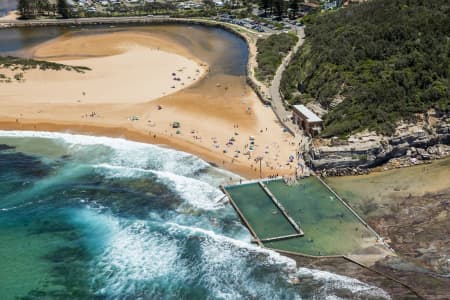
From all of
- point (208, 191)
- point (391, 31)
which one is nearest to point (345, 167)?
point (208, 191)

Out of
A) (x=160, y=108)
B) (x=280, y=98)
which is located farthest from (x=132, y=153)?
(x=280, y=98)

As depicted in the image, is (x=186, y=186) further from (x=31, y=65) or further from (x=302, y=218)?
(x=31, y=65)

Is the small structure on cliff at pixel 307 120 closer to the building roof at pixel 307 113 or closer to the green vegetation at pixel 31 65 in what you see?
the building roof at pixel 307 113

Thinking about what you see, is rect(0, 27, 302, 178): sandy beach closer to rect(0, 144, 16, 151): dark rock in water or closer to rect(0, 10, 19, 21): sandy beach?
rect(0, 144, 16, 151): dark rock in water

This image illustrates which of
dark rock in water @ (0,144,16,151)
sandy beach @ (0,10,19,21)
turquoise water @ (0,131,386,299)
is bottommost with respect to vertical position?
turquoise water @ (0,131,386,299)

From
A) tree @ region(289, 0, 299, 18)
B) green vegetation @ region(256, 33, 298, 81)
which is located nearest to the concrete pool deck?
green vegetation @ region(256, 33, 298, 81)
